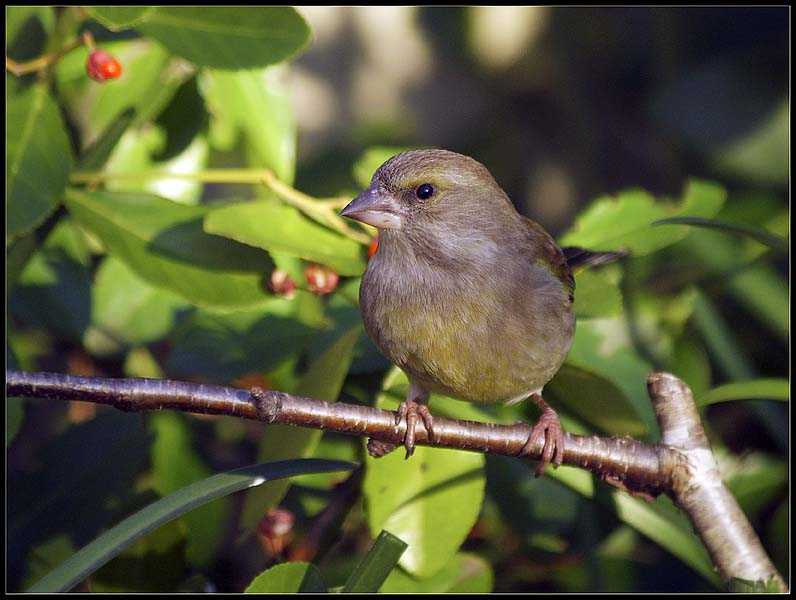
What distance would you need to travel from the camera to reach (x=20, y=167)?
244cm

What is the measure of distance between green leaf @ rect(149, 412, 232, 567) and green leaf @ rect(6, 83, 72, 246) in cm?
73

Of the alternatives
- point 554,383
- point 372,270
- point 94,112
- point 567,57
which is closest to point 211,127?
point 94,112

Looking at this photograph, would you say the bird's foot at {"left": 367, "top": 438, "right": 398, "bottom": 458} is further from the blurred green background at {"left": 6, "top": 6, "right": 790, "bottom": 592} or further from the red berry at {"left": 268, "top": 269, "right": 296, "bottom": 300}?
the red berry at {"left": 268, "top": 269, "right": 296, "bottom": 300}

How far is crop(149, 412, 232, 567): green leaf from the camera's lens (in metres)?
2.67

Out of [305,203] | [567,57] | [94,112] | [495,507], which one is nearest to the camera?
[305,203]

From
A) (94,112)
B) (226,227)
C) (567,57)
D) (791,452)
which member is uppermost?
(567,57)

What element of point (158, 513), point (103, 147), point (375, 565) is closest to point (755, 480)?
point (375, 565)

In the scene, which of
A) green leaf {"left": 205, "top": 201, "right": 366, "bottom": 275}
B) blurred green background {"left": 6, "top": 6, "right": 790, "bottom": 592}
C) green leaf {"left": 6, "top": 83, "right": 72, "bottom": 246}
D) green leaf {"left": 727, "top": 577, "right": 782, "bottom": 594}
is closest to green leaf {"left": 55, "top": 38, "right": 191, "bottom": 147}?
blurred green background {"left": 6, "top": 6, "right": 790, "bottom": 592}

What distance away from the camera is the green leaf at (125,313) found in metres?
2.79

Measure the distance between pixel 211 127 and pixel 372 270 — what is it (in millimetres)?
1032

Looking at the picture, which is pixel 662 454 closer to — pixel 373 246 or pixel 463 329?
pixel 463 329

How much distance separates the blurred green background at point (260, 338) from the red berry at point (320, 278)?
0.06 m

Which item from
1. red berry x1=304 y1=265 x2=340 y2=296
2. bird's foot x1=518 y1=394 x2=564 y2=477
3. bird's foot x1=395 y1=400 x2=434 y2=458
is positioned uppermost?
red berry x1=304 y1=265 x2=340 y2=296

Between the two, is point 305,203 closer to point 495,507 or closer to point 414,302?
point 414,302
